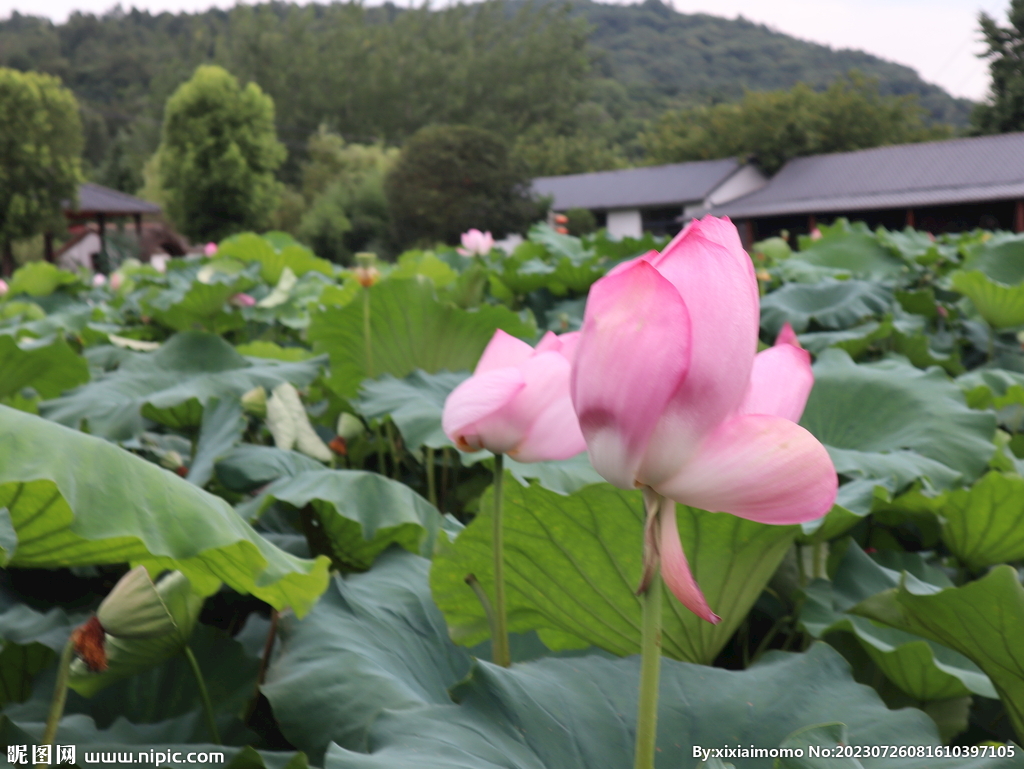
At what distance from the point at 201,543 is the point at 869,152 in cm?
2495

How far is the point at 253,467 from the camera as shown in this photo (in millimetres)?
873

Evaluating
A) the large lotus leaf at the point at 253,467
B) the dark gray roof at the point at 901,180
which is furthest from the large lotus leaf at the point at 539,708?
the dark gray roof at the point at 901,180

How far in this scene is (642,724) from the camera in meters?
0.35

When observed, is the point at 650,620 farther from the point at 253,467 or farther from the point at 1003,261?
the point at 1003,261

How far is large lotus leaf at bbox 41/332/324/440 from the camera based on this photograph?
3.59 ft

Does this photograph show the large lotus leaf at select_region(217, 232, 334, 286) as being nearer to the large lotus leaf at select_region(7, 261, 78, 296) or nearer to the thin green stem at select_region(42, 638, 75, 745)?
the large lotus leaf at select_region(7, 261, 78, 296)

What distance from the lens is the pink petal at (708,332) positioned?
32cm

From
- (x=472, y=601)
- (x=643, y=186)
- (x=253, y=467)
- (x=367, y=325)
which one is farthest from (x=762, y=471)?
(x=643, y=186)

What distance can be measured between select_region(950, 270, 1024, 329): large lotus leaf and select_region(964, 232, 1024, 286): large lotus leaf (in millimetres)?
433

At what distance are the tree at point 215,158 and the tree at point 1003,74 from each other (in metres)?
20.6

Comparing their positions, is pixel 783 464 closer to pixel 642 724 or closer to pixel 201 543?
pixel 642 724

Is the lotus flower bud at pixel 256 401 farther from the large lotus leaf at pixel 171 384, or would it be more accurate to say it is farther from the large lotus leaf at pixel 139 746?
the large lotus leaf at pixel 139 746

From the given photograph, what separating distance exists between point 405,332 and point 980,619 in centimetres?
96

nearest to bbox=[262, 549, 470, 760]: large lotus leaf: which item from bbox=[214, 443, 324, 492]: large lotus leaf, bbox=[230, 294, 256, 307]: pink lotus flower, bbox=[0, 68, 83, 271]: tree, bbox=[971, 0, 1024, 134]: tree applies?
bbox=[214, 443, 324, 492]: large lotus leaf
